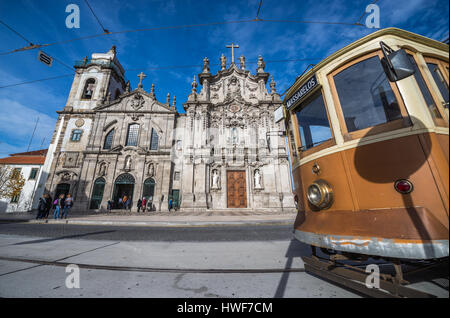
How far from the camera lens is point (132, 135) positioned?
67.5ft

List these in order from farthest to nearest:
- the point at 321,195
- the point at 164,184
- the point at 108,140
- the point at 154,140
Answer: the point at 154,140
the point at 108,140
the point at 164,184
the point at 321,195

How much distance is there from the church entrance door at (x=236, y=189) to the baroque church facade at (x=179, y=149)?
10cm

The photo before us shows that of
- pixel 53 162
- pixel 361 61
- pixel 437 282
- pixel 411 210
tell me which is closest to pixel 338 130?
pixel 361 61

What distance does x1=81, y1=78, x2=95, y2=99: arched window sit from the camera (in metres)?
23.2

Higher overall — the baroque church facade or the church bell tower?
the church bell tower

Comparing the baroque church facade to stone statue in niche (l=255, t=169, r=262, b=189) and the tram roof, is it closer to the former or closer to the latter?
stone statue in niche (l=255, t=169, r=262, b=189)

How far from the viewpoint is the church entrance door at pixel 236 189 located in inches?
675

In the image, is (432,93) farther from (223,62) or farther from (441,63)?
(223,62)

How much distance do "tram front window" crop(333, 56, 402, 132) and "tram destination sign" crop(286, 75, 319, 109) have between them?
290mm

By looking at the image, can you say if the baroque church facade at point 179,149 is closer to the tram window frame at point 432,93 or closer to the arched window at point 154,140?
the arched window at point 154,140

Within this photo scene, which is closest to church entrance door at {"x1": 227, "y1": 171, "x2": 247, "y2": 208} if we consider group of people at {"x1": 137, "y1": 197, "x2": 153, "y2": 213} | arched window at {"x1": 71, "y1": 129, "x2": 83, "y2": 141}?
group of people at {"x1": 137, "y1": 197, "x2": 153, "y2": 213}

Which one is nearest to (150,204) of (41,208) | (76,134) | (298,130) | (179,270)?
(41,208)

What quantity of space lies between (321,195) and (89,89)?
31302 mm
